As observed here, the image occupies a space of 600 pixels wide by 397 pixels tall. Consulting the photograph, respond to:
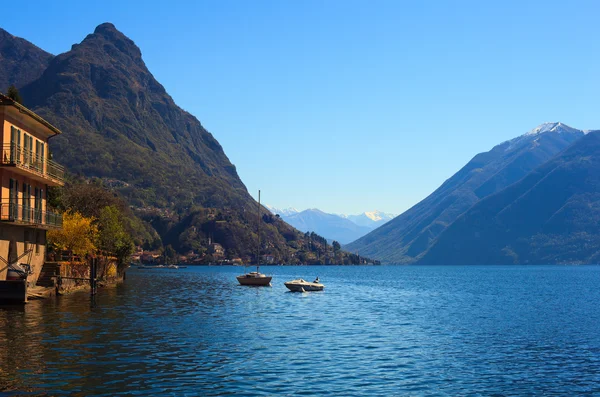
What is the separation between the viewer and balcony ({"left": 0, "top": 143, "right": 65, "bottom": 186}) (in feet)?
184

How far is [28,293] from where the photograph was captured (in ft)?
201

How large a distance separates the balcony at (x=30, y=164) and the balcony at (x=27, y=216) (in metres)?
3.42

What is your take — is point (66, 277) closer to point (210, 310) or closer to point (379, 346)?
point (210, 310)

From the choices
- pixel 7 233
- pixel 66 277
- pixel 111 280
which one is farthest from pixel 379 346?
pixel 111 280

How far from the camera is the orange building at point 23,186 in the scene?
5625cm

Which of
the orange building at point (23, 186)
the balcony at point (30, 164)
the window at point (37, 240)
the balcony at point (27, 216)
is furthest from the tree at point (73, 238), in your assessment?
the window at point (37, 240)

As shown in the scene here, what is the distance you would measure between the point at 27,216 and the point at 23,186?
10.4 feet

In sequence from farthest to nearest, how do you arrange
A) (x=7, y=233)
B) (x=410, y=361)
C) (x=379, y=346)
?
(x=7, y=233) → (x=379, y=346) → (x=410, y=361)

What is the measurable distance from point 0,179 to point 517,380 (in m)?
46.2

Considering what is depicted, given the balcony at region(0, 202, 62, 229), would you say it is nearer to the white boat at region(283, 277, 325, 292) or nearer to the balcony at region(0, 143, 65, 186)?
the balcony at region(0, 143, 65, 186)

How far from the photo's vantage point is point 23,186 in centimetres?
6116

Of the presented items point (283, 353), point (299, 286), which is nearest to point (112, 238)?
point (299, 286)

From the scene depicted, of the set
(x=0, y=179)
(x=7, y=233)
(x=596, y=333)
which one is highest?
(x=0, y=179)

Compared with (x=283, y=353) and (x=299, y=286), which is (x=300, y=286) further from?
(x=283, y=353)
